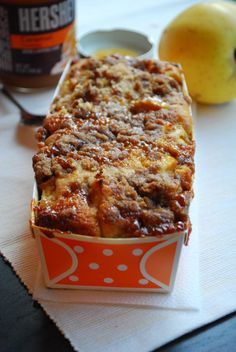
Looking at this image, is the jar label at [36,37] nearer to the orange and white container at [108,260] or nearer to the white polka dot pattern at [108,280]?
the orange and white container at [108,260]

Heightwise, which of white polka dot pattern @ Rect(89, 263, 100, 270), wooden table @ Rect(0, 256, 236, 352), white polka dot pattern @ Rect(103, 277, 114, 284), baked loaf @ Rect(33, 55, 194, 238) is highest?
baked loaf @ Rect(33, 55, 194, 238)

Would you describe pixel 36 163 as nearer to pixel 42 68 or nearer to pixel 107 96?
pixel 107 96

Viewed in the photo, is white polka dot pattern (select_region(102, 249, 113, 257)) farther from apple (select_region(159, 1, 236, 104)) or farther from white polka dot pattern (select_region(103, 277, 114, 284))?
apple (select_region(159, 1, 236, 104))

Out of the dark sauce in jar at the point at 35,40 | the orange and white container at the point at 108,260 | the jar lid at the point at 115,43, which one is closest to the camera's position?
the orange and white container at the point at 108,260

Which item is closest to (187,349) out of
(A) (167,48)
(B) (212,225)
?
(B) (212,225)

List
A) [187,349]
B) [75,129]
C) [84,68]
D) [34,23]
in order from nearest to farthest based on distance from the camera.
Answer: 1. [187,349]
2. [75,129]
3. [84,68]
4. [34,23]

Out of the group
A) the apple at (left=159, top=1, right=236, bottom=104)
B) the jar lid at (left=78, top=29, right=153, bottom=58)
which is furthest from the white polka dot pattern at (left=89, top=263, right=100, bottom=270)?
the jar lid at (left=78, top=29, right=153, bottom=58)

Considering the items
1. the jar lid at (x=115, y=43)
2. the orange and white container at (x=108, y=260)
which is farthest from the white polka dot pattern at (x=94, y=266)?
the jar lid at (x=115, y=43)
